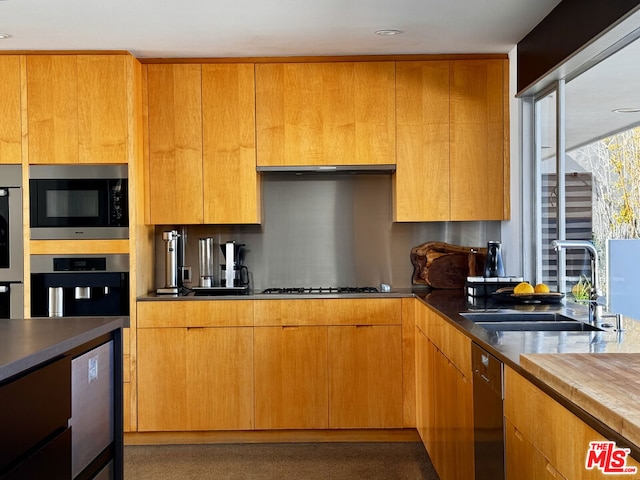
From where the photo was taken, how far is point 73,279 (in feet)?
15.0

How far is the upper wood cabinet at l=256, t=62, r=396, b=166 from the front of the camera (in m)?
4.73

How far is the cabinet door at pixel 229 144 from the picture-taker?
15.6 feet

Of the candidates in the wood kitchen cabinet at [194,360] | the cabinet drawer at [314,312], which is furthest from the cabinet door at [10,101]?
the cabinet drawer at [314,312]

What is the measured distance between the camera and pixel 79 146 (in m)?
4.55

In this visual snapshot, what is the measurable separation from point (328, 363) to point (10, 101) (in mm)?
2435

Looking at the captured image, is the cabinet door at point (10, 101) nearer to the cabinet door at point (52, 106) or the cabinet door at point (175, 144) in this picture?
the cabinet door at point (52, 106)

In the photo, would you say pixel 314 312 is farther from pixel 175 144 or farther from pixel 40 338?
pixel 40 338

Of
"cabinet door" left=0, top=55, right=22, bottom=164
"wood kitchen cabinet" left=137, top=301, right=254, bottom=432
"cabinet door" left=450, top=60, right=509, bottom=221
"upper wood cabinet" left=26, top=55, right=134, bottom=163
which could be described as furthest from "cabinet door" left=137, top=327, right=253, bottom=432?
"cabinet door" left=450, top=60, right=509, bottom=221

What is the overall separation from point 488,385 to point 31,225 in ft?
10.2

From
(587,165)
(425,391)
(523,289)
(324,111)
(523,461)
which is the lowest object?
(425,391)

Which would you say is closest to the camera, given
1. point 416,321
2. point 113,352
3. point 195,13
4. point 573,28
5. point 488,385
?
point 488,385

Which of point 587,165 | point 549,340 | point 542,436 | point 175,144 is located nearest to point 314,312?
point 175,144

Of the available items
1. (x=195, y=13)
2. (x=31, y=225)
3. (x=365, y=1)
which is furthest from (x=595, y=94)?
(x=31, y=225)

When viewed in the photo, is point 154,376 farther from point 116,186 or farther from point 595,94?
point 595,94
